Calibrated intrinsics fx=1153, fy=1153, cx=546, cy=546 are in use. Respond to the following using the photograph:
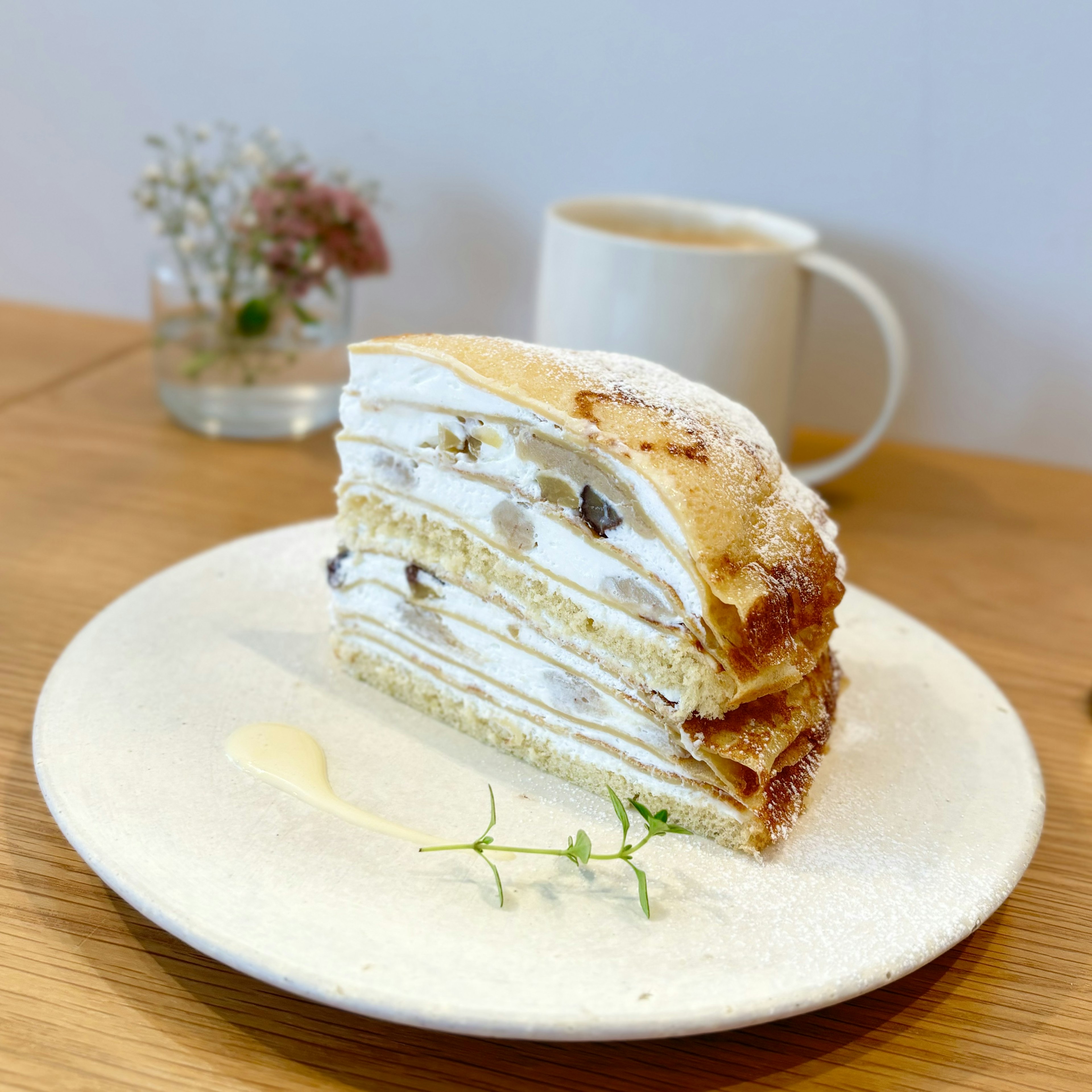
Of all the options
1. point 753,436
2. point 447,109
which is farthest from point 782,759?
point 447,109

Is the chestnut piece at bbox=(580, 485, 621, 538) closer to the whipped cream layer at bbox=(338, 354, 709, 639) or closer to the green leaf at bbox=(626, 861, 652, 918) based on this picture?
the whipped cream layer at bbox=(338, 354, 709, 639)

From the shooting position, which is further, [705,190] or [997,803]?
[705,190]

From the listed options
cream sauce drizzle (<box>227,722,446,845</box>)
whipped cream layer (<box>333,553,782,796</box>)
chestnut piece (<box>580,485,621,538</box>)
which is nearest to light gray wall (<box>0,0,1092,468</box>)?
whipped cream layer (<box>333,553,782,796</box>)

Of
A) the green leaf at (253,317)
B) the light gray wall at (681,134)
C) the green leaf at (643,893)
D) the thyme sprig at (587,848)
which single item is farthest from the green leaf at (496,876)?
the light gray wall at (681,134)

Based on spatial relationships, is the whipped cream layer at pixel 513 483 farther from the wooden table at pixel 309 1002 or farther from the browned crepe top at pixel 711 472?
the wooden table at pixel 309 1002

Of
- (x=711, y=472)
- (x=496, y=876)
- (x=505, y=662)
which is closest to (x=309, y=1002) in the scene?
(x=496, y=876)

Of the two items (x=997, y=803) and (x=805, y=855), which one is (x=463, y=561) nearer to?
(x=805, y=855)
